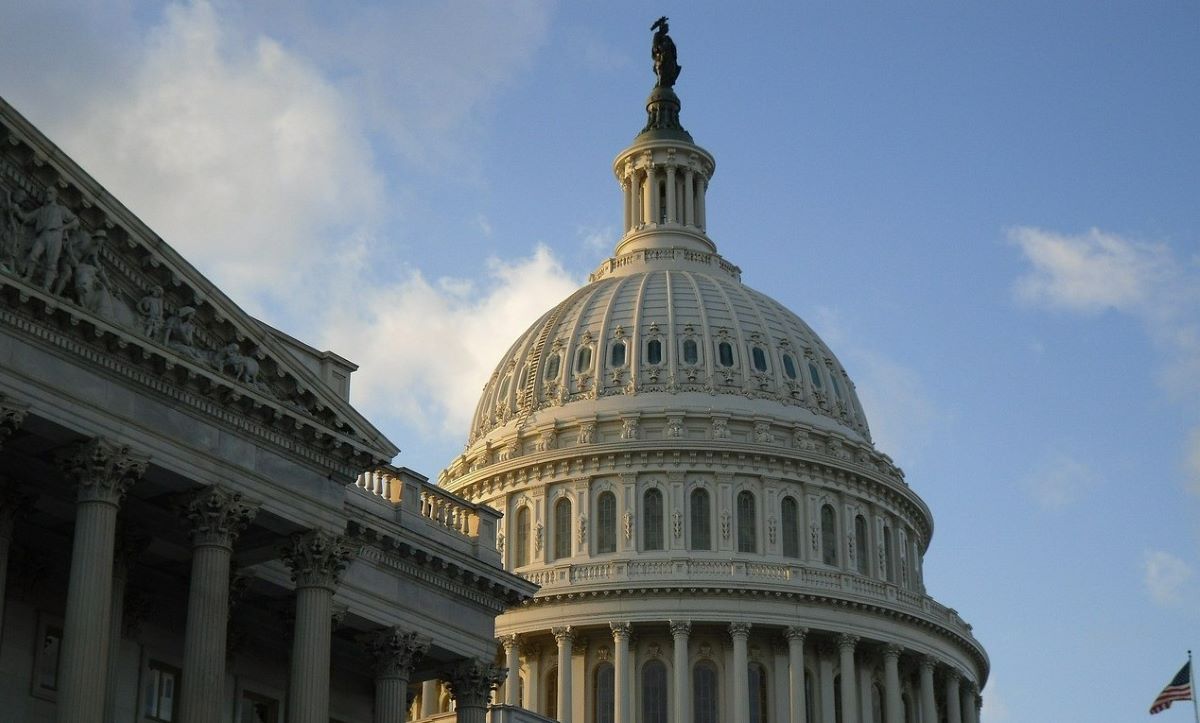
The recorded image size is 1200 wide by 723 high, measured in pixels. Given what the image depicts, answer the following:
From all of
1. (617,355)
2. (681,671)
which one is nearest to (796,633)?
(681,671)

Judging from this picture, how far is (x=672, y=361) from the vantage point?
373 feet

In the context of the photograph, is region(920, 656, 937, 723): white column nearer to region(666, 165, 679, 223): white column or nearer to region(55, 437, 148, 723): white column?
region(666, 165, 679, 223): white column

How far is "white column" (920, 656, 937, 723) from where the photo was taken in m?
109

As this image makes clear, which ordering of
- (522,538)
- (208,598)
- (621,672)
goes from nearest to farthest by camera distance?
(208,598)
(621,672)
(522,538)

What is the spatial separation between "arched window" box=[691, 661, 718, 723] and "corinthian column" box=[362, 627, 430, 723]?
52294mm

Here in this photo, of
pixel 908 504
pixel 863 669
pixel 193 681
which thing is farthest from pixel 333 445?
pixel 908 504

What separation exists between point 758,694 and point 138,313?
2590 inches

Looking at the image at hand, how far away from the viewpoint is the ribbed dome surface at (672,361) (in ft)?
371

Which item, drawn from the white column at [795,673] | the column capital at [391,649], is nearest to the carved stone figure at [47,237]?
the column capital at [391,649]

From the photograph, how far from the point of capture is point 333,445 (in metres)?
47.6

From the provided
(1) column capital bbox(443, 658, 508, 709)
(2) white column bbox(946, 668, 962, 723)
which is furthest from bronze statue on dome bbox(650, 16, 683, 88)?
(1) column capital bbox(443, 658, 508, 709)

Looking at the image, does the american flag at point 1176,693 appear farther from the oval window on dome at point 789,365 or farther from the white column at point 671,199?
the white column at point 671,199

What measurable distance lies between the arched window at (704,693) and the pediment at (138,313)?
58.3 metres

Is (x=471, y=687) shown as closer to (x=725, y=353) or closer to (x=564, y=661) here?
(x=564, y=661)
